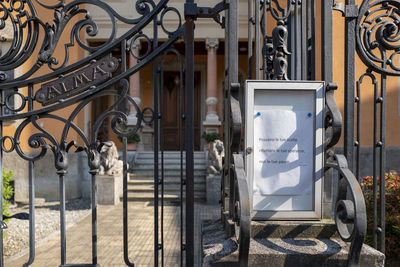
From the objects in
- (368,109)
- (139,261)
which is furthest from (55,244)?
(368,109)

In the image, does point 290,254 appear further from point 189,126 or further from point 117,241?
point 117,241

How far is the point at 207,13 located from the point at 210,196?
6.40 meters

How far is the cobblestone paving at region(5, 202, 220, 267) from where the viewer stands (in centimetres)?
429

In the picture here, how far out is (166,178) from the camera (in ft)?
29.3

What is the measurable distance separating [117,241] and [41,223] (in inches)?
95.9

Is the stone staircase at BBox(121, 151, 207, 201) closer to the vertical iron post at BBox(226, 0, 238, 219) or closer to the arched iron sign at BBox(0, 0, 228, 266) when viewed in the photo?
the arched iron sign at BBox(0, 0, 228, 266)

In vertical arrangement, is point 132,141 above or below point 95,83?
below

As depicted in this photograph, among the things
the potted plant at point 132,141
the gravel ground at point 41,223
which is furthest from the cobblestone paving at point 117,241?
the potted plant at point 132,141

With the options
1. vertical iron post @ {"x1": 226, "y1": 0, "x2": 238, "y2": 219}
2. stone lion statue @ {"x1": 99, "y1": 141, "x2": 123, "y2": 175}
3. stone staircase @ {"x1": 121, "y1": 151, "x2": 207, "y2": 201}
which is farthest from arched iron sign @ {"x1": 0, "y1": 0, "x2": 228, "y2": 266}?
stone staircase @ {"x1": 121, "y1": 151, "x2": 207, "y2": 201}

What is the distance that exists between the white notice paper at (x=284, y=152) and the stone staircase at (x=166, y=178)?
6417 mm

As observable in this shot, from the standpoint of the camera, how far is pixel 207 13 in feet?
6.90

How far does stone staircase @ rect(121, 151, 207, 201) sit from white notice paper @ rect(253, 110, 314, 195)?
642cm

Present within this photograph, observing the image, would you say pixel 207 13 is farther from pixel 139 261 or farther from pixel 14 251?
pixel 14 251

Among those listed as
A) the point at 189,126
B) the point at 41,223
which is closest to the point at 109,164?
the point at 41,223
